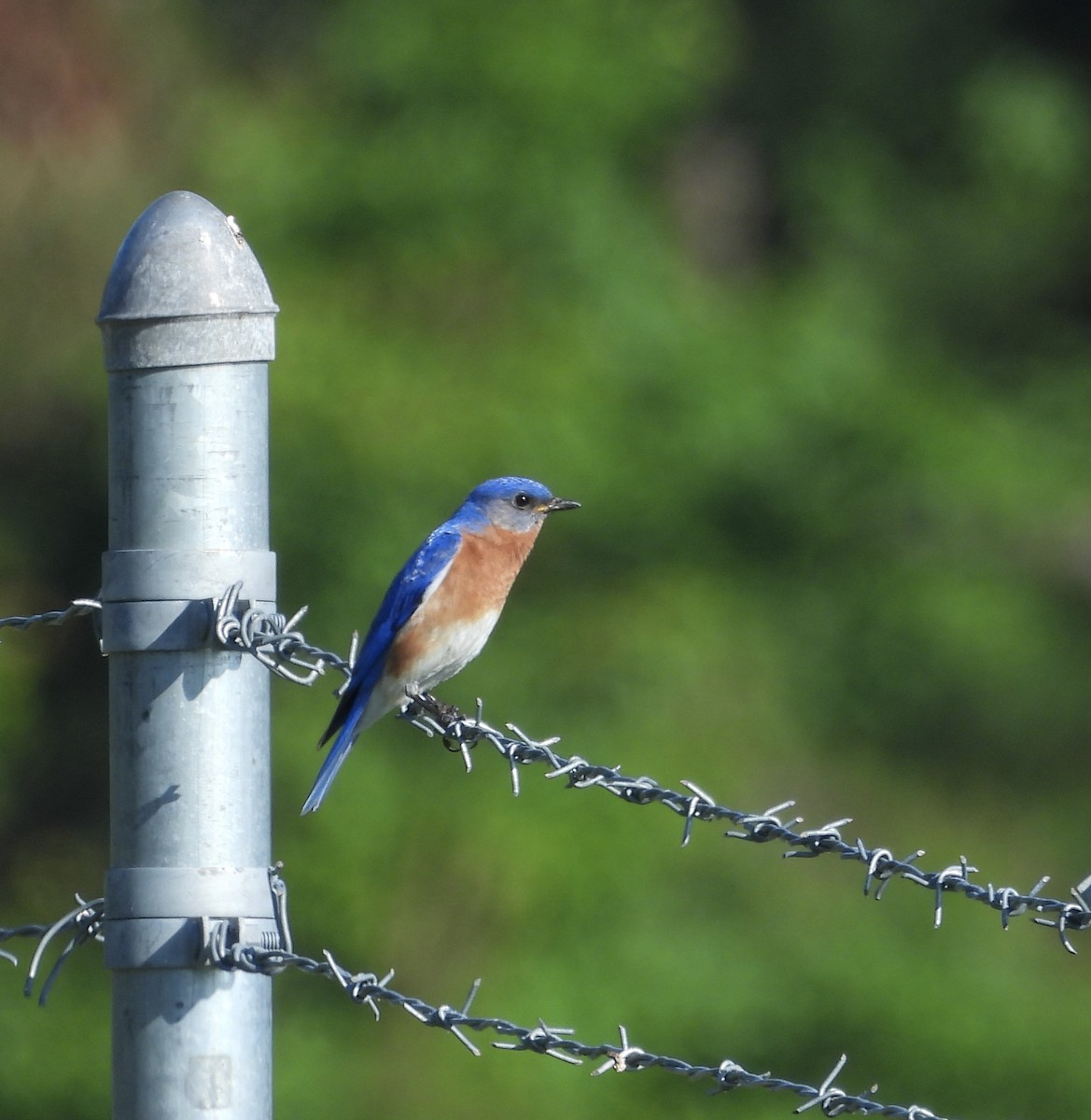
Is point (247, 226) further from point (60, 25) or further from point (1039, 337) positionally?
point (1039, 337)

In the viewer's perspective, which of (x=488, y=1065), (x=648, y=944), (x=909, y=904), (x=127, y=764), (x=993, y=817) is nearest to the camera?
(x=127, y=764)

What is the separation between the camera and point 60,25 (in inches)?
348

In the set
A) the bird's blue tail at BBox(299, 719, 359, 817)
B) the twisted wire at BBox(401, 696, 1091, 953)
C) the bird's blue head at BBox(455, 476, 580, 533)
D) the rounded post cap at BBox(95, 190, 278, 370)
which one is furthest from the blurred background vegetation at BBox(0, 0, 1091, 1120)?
the rounded post cap at BBox(95, 190, 278, 370)

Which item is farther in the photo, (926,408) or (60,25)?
(926,408)

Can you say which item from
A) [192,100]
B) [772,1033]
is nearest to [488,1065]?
[772,1033]

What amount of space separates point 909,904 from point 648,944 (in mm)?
2563

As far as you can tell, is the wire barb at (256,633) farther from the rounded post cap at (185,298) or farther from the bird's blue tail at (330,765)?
the bird's blue tail at (330,765)

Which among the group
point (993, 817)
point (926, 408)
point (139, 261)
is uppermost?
point (926, 408)

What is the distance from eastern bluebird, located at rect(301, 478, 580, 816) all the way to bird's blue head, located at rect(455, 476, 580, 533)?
1 centimetres

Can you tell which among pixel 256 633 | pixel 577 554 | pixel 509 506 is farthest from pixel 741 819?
pixel 577 554

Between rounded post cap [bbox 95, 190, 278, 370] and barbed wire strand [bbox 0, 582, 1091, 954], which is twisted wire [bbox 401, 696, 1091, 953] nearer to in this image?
barbed wire strand [bbox 0, 582, 1091, 954]

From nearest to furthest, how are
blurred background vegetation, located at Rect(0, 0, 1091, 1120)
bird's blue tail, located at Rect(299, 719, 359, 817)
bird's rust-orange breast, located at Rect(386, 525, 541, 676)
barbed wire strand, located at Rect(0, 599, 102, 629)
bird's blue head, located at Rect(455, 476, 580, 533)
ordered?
barbed wire strand, located at Rect(0, 599, 102, 629), bird's blue tail, located at Rect(299, 719, 359, 817), bird's rust-orange breast, located at Rect(386, 525, 541, 676), bird's blue head, located at Rect(455, 476, 580, 533), blurred background vegetation, located at Rect(0, 0, 1091, 1120)

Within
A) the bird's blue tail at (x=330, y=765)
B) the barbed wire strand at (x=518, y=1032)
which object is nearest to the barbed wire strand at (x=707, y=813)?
the barbed wire strand at (x=518, y=1032)

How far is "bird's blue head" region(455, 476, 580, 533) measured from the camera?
15.4 ft
